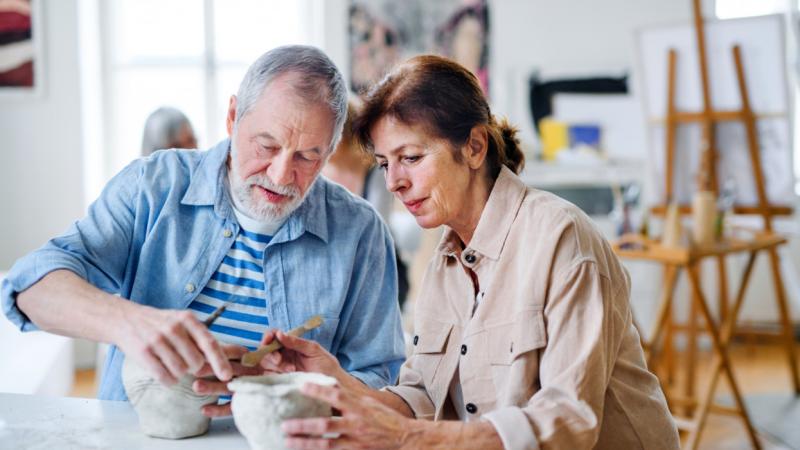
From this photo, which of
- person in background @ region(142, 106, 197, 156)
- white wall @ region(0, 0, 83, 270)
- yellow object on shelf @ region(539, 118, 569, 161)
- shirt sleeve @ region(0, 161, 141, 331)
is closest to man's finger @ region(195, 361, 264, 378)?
shirt sleeve @ region(0, 161, 141, 331)

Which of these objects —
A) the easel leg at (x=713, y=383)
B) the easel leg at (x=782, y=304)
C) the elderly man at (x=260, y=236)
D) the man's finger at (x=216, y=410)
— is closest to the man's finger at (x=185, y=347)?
the man's finger at (x=216, y=410)

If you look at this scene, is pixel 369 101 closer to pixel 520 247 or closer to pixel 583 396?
pixel 520 247

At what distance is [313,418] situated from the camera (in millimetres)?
1178

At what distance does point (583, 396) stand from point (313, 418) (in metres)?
0.44

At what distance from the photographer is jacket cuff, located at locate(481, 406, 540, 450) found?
1268 millimetres

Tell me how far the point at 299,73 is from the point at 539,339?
0.71 metres

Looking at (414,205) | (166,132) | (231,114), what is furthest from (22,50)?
(414,205)

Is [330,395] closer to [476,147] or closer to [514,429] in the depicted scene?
[514,429]

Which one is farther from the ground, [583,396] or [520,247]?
[520,247]

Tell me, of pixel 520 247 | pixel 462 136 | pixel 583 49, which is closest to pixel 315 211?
pixel 462 136

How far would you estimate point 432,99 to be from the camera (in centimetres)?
158

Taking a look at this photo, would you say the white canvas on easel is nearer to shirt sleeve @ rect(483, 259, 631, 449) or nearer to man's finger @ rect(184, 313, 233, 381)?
shirt sleeve @ rect(483, 259, 631, 449)

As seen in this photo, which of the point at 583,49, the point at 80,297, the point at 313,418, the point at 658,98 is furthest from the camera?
the point at 583,49

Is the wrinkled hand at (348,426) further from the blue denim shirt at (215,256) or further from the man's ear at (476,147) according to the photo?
the man's ear at (476,147)
